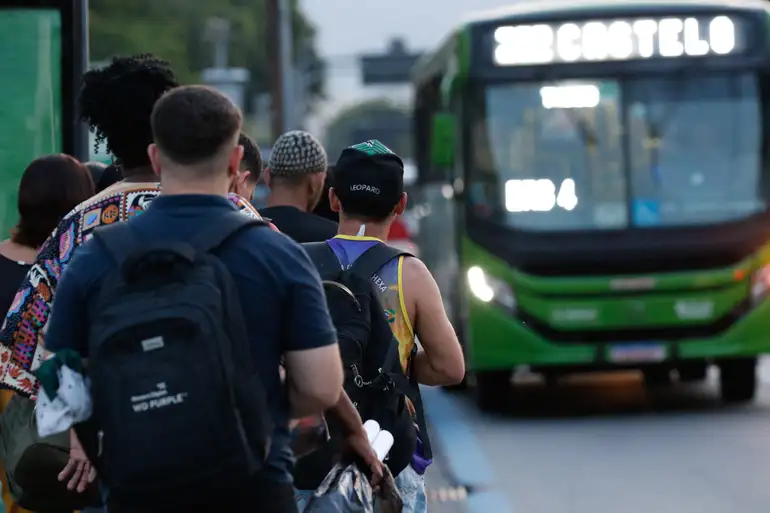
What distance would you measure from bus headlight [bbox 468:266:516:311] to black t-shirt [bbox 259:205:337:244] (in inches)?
272

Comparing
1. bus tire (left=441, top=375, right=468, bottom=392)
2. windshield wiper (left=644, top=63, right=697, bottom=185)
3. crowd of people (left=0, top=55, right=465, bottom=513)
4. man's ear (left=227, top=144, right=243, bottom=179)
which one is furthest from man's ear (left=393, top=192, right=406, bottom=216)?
bus tire (left=441, top=375, right=468, bottom=392)

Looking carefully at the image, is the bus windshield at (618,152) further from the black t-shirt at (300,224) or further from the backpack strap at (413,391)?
the backpack strap at (413,391)

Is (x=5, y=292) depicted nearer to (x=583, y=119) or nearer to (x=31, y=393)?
(x=31, y=393)

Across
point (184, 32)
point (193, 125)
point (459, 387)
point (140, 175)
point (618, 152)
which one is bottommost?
point (459, 387)

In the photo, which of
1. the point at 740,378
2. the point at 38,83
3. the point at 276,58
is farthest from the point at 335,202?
the point at 276,58

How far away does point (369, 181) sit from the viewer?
14.8 ft

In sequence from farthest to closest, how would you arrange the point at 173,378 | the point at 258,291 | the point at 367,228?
the point at 367,228 → the point at 258,291 → the point at 173,378

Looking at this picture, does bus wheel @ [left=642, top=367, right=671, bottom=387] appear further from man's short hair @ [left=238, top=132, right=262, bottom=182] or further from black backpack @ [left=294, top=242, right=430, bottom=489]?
black backpack @ [left=294, top=242, right=430, bottom=489]

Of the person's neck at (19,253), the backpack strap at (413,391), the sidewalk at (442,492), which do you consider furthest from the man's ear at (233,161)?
the sidewalk at (442,492)

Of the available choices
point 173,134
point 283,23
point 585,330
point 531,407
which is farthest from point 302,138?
point 283,23

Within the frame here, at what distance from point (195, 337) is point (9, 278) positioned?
98.1 inches

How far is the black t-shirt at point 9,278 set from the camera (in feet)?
17.7

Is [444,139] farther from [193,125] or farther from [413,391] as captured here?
[193,125]

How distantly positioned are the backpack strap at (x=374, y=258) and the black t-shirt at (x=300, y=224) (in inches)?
60.1
